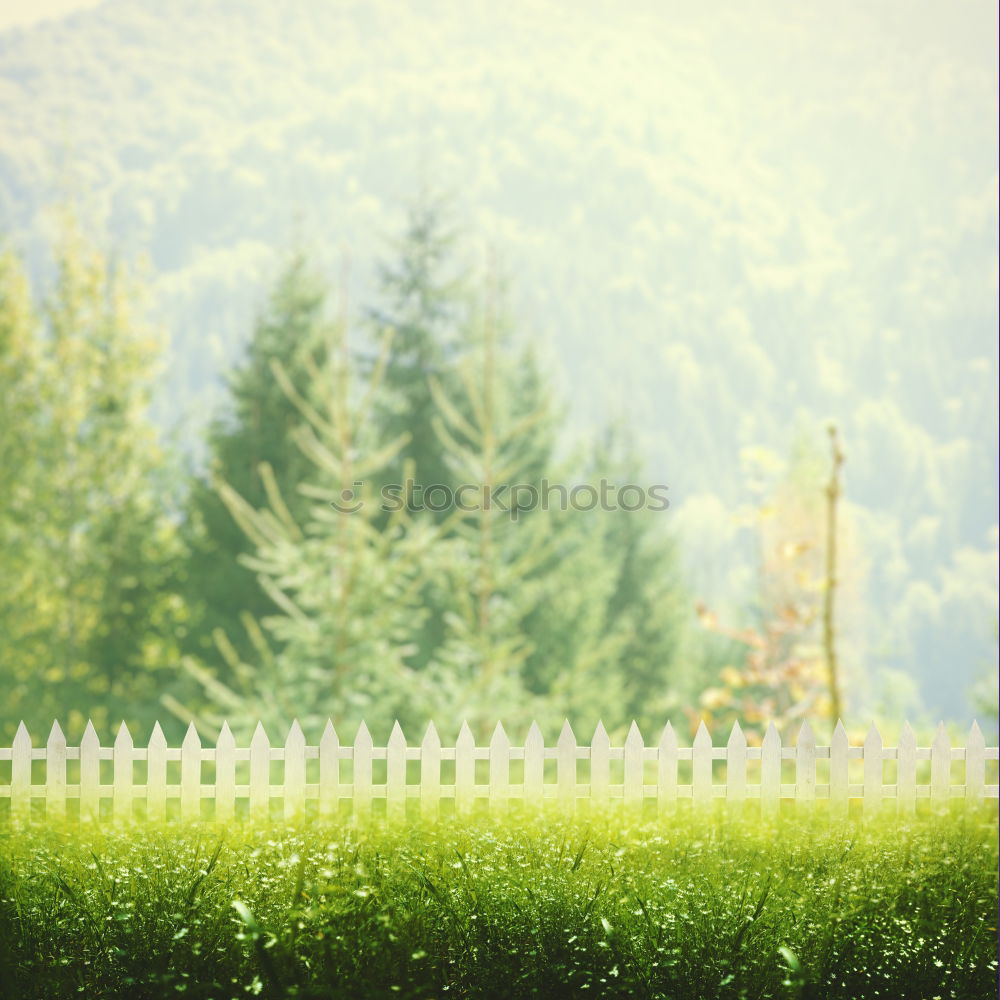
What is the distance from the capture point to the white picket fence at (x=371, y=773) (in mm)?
4105

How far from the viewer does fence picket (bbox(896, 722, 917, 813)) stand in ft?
14.4

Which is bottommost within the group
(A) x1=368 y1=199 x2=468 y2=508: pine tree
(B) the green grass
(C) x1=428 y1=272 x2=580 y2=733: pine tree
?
(B) the green grass

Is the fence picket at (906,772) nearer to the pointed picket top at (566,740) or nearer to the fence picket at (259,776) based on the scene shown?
the pointed picket top at (566,740)

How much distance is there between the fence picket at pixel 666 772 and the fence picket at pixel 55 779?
244cm

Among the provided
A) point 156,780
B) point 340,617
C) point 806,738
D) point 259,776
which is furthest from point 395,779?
point 340,617

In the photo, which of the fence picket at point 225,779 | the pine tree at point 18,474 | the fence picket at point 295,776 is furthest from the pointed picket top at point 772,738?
the pine tree at point 18,474

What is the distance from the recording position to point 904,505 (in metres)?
21.1

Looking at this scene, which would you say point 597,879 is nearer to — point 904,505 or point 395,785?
point 395,785

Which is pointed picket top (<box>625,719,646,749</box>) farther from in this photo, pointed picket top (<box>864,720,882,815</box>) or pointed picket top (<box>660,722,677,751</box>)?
pointed picket top (<box>864,720,882,815</box>)

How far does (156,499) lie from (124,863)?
328 inches

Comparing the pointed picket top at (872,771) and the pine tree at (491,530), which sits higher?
the pine tree at (491,530)

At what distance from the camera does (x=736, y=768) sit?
4277 mm

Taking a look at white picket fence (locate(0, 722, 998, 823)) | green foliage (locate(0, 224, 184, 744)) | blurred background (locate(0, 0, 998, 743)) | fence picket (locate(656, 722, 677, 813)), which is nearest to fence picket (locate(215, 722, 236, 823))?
white picket fence (locate(0, 722, 998, 823))

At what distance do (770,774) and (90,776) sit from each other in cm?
284
